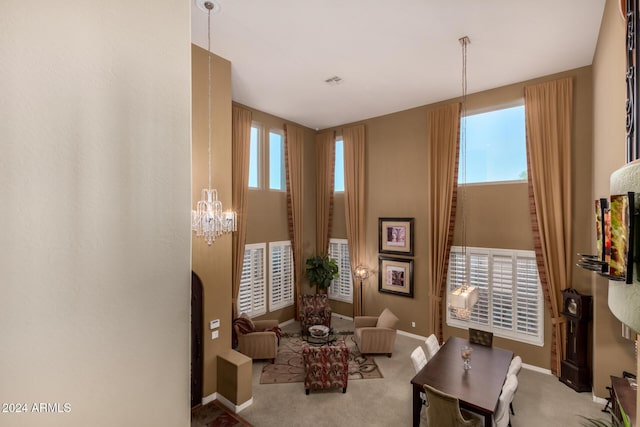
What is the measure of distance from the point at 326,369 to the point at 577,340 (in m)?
4.40

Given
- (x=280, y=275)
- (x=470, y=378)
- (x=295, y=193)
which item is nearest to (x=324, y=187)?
→ (x=295, y=193)

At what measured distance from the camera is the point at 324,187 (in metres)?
9.21

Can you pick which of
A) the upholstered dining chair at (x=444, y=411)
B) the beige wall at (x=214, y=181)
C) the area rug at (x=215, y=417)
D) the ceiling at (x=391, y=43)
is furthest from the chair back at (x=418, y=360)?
the ceiling at (x=391, y=43)

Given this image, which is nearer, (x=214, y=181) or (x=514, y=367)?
(x=514, y=367)

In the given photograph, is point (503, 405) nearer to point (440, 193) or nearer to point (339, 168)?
point (440, 193)

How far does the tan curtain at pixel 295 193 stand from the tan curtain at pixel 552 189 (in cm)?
560

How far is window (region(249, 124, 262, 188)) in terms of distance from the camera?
764cm

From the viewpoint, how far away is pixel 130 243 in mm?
868

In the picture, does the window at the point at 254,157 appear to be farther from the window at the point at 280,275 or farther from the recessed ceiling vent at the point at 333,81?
the recessed ceiling vent at the point at 333,81

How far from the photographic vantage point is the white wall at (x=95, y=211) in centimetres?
68

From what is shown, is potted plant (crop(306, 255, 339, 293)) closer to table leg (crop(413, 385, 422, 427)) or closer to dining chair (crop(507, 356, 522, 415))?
table leg (crop(413, 385, 422, 427))

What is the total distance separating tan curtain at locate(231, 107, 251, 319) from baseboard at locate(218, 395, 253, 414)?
229 cm

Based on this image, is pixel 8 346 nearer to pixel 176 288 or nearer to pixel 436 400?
pixel 176 288

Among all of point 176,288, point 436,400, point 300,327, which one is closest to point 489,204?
point 436,400
